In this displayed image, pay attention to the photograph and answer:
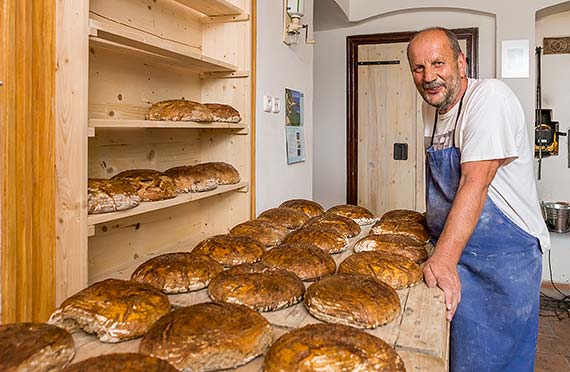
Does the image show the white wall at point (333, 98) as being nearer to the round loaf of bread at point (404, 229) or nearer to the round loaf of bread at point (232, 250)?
the round loaf of bread at point (404, 229)

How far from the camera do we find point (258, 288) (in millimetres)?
1237

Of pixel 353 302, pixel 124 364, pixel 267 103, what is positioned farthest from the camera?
pixel 267 103

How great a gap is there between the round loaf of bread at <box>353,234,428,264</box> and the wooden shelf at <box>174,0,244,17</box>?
1.19 m

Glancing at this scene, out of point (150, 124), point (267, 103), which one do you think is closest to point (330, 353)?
point (150, 124)

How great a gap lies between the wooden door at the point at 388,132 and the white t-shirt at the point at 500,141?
2374 mm

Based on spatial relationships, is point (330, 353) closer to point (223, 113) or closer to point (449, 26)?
point (223, 113)

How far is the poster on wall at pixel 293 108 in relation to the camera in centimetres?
287

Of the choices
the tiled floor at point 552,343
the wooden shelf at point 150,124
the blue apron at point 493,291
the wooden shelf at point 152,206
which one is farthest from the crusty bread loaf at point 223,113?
the tiled floor at point 552,343

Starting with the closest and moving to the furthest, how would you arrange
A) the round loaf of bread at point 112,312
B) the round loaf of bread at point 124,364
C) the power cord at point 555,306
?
the round loaf of bread at point 124,364 → the round loaf of bread at point 112,312 → the power cord at point 555,306

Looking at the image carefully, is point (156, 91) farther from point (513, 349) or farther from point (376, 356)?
point (513, 349)

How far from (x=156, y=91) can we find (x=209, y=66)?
0.26m

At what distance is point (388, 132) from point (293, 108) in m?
1.58

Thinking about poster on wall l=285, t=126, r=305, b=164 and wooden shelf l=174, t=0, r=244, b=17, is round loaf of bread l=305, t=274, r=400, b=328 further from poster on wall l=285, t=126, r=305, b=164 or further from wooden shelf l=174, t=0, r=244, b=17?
poster on wall l=285, t=126, r=305, b=164

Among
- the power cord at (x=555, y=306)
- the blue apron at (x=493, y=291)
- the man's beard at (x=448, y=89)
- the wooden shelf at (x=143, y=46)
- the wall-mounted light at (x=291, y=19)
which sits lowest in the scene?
the power cord at (x=555, y=306)
